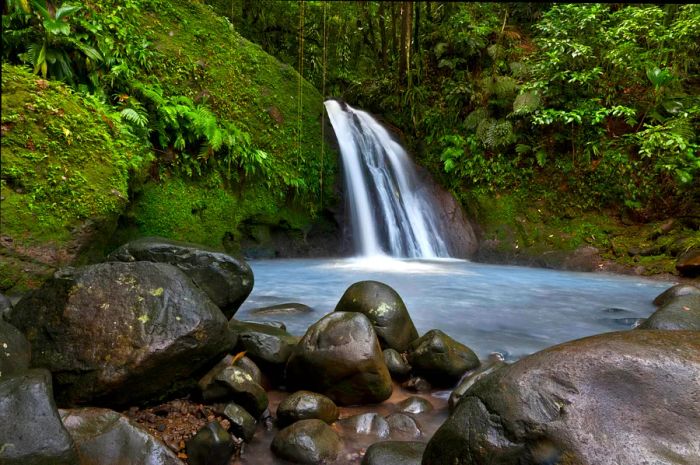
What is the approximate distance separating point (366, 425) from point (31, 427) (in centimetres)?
193

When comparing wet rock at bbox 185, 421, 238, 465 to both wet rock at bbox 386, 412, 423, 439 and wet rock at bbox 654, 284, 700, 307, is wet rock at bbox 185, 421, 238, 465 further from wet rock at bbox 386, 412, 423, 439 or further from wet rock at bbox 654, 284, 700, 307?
wet rock at bbox 654, 284, 700, 307

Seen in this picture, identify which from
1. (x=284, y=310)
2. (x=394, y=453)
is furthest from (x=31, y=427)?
(x=284, y=310)

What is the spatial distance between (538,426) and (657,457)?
46 centimetres

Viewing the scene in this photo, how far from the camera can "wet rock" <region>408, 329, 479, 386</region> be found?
393cm

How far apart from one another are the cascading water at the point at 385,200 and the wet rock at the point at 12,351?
7.58 meters

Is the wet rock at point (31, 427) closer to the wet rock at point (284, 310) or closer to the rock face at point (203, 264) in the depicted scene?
the rock face at point (203, 264)

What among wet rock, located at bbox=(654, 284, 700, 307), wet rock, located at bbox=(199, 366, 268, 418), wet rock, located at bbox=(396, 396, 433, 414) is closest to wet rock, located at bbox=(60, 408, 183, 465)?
wet rock, located at bbox=(199, 366, 268, 418)

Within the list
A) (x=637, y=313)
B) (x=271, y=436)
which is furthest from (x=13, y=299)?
(x=637, y=313)

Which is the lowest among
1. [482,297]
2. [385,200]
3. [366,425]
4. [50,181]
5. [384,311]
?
[366,425]

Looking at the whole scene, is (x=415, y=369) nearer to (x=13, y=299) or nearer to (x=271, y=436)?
(x=271, y=436)

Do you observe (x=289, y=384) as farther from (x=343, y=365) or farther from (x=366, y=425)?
(x=366, y=425)

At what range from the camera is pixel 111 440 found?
2574 millimetres

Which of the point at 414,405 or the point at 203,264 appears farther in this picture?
the point at 203,264

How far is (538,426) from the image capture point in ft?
6.81
